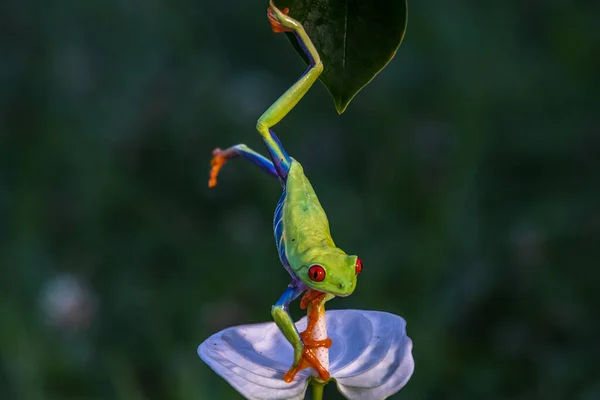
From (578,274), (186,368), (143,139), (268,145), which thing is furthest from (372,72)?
(143,139)

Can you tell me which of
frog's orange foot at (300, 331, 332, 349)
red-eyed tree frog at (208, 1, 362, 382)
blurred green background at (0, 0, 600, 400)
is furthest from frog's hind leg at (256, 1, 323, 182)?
blurred green background at (0, 0, 600, 400)

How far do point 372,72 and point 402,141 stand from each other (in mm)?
1738

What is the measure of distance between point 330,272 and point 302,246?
0.03 m

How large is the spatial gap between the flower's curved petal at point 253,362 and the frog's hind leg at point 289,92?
0.40ft

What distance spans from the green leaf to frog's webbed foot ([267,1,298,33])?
0.05ft

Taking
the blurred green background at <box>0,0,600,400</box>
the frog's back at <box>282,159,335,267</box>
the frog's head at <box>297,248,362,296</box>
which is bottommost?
the blurred green background at <box>0,0,600,400</box>

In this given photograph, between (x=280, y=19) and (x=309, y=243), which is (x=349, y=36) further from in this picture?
(x=309, y=243)

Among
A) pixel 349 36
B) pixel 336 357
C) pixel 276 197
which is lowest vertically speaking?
pixel 276 197

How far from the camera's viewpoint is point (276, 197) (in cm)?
220

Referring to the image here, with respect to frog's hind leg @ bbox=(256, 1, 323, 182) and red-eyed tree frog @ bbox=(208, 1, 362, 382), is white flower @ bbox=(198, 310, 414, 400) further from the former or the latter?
frog's hind leg @ bbox=(256, 1, 323, 182)

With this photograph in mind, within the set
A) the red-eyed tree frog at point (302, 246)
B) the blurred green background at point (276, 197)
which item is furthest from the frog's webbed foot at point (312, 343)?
the blurred green background at point (276, 197)

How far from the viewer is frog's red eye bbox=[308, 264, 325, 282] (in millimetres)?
549

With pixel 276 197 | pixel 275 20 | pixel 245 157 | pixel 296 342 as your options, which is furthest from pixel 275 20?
pixel 276 197

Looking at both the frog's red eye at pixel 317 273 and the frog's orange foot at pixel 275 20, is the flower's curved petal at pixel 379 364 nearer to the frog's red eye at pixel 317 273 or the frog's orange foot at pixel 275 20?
the frog's red eye at pixel 317 273
